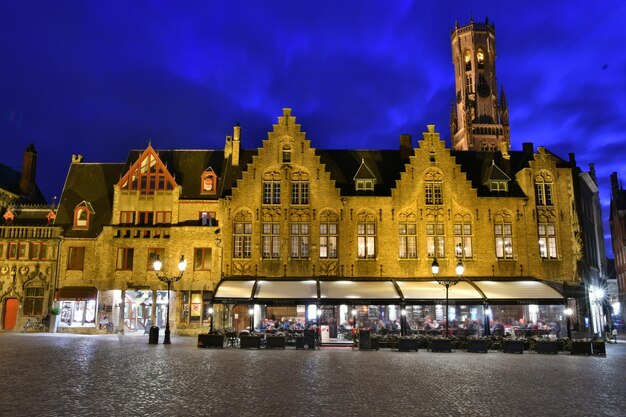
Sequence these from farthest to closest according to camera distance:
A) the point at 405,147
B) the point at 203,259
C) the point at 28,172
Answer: the point at 28,172 < the point at 405,147 < the point at 203,259

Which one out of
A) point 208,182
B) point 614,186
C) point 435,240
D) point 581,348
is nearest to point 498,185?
point 435,240

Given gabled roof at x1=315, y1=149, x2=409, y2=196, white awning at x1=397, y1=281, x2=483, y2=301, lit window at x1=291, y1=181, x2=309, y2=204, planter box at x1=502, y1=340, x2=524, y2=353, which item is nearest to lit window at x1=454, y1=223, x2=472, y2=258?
white awning at x1=397, y1=281, x2=483, y2=301

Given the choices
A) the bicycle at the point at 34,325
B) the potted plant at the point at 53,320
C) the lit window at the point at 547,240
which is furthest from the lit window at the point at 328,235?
the bicycle at the point at 34,325

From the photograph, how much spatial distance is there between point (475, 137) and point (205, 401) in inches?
4568

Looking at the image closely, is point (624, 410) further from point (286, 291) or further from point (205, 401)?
point (286, 291)

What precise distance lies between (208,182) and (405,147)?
50.1 ft

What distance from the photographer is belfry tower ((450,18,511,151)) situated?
396ft

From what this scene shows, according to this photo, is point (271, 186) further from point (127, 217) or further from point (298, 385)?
point (298, 385)

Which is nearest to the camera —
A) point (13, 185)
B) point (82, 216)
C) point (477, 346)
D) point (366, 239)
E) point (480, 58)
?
point (477, 346)

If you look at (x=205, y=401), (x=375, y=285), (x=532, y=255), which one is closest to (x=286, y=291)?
(x=375, y=285)

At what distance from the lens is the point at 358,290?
35125 millimetres

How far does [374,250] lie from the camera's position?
127 feet

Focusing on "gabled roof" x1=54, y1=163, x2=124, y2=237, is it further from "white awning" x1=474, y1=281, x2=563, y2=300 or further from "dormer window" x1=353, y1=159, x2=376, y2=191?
"white awning" x1=474, y1=281, x2=563, y2=300

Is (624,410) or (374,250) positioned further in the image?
(374,250)
